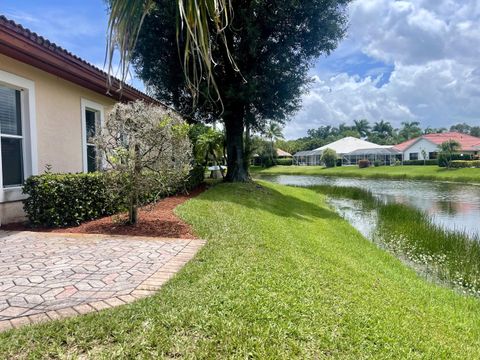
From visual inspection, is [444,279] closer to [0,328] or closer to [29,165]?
[0,328]

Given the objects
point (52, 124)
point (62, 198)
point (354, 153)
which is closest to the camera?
point (62, 198)

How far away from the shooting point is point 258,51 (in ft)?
47.4

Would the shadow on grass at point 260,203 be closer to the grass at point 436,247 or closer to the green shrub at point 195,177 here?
the green shrub at point 195,177

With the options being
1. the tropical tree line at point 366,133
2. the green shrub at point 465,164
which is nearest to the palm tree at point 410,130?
the tropical tree line at point 366,133

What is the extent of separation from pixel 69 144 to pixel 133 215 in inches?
131

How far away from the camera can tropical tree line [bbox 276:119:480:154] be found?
7931cm

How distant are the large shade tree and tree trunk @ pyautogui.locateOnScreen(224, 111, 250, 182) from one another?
1.24 ft

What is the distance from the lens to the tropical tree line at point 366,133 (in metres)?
79.3

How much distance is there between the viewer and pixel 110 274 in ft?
14.5

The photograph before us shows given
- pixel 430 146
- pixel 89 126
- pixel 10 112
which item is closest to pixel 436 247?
pixel 89 126

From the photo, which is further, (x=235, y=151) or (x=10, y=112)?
(x=235, y=151)

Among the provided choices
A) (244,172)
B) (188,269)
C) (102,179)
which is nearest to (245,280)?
(188,269)

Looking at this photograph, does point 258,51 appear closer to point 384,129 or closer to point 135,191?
point 135,191

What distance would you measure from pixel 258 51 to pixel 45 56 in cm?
909
